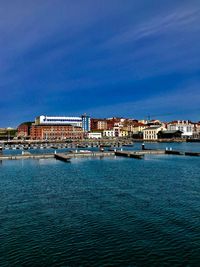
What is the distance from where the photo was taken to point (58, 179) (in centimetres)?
3631

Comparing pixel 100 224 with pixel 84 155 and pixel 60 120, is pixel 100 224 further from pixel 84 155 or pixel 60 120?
pixel 60 120

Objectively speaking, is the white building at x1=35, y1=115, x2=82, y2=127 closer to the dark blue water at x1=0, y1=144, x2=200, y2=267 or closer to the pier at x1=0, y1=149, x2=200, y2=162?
the pier at x1=0, y1=149, x2=200, y2=162

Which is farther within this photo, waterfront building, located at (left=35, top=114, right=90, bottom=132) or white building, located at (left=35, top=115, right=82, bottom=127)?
white building, located at (left=35, top=115, right=82, bottom=127)

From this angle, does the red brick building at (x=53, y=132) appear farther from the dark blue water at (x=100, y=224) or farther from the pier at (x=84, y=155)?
the dark blue water at (x=100, y=224)

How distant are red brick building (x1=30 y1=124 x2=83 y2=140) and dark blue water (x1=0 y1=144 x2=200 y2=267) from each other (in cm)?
14418

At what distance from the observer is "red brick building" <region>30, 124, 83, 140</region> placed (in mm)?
175125

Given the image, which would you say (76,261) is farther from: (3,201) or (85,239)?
(3,201)

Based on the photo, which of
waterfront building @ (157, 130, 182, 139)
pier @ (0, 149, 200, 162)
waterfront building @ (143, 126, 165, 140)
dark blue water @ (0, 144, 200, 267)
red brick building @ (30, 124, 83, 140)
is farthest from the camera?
waterfront building @ (143, 126, 165, 140)

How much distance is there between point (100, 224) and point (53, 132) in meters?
160

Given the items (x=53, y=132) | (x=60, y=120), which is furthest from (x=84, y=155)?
(x=60, y=120)

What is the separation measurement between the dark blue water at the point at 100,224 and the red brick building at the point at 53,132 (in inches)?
5677

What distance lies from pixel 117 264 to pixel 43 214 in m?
8.59

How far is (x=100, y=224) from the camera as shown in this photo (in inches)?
734

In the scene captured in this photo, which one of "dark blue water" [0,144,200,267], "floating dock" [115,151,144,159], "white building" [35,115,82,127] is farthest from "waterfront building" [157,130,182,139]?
"dark blue water" [0,144,200,267]
